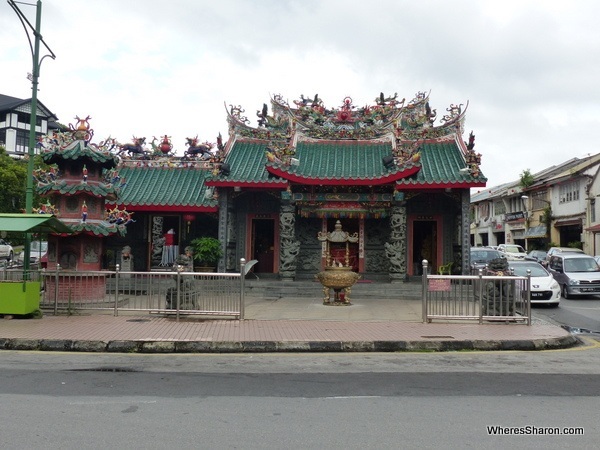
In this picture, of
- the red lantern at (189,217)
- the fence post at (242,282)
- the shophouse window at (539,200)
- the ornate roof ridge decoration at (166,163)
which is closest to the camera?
the fence post at (242,282)

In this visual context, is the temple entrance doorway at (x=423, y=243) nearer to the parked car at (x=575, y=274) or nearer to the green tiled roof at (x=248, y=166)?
the parked car at (x=575, y=274)

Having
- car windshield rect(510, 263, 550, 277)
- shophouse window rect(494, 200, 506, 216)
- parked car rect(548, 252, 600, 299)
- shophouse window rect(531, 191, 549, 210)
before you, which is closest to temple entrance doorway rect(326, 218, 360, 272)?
car windshield rect(510, 263, 550, 277)

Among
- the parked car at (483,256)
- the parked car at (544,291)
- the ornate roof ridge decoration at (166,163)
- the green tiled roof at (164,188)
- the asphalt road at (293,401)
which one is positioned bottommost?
the asphalt road at (293,401)

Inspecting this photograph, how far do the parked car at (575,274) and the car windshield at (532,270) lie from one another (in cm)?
209

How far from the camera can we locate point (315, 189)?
725 inches

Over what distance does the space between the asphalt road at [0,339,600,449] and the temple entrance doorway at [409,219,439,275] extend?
10997 mm

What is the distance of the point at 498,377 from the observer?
→ 22.9 feet

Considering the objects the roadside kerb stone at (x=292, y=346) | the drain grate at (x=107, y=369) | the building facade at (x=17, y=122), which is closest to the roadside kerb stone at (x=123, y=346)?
the drain grate at (x=107, y=369)

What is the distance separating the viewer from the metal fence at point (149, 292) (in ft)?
38.1

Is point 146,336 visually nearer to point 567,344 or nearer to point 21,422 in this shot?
point 21,422

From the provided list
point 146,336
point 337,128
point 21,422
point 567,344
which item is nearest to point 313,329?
point 146,336

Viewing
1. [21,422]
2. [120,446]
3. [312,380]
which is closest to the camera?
[120,446]

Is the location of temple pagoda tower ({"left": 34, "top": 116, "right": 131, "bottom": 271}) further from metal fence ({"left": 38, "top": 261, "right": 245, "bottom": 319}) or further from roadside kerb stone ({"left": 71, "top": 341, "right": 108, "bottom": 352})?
roadside kerb stone ({"left": 71, "top": 341, "right": 108, "bottom": 352})

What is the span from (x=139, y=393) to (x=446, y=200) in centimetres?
1536
